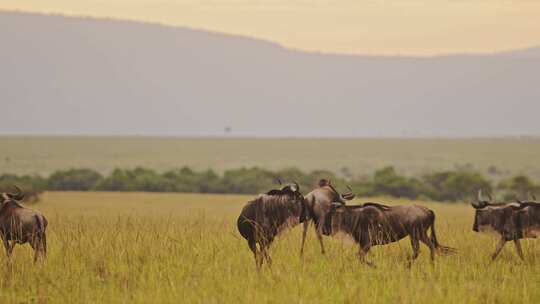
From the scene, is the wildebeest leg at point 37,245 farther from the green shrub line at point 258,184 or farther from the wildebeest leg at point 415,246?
the green shrub line at point 258,184

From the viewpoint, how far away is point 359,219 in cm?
980

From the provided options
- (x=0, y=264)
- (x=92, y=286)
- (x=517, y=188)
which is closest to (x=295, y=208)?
(x=92, y=286)

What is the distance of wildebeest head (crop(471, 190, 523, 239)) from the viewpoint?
33.4 feet

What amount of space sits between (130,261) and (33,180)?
31.8 m

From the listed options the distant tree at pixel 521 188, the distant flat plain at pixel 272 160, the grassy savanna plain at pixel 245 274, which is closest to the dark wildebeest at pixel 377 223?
the grassy savanna plain at pixel 245 274

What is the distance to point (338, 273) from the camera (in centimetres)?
934

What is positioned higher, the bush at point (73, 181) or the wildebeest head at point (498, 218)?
the bush at point (73, 181)

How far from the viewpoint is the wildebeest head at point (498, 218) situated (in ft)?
33.4

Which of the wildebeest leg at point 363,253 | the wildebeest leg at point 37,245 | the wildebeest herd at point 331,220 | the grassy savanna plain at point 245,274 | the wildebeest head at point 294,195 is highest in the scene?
the wildebeest head at point 294,195

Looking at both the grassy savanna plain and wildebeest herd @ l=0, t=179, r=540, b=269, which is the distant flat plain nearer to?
the grassy savanna plain

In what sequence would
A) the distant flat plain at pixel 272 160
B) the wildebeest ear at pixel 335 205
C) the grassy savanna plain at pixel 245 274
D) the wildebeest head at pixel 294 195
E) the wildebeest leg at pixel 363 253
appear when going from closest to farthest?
the grassy savanna plain at pixel 245 274 → the wildebeest head at pixel 294 195 → the wildebeest leg at pixel 363 253 → the wildebeest ear at pixel 335 205 → the distant flat plain at pixel 272 160

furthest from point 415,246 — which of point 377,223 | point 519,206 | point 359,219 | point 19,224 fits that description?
point 19,224

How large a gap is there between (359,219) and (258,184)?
106 ft

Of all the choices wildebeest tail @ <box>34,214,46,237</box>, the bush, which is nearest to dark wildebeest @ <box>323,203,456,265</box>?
wildebeest tail @ <box>34,214,46,237</box>
